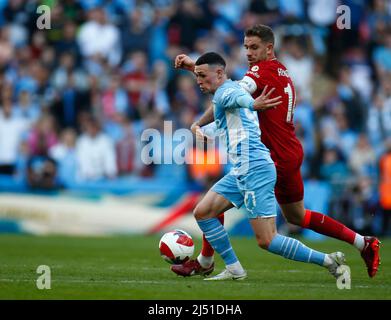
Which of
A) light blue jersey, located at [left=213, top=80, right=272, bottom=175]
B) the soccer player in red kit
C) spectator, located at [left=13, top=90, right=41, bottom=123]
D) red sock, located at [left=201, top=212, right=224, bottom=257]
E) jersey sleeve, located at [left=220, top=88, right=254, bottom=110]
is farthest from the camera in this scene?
spectator, located at [left=13, top=90, right=41, bottom=123]

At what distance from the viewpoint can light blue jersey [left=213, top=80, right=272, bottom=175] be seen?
8.70m

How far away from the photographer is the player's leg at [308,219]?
30.1 feet

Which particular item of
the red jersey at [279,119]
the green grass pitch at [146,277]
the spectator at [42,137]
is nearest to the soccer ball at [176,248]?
the green grass pitch at [146,277]

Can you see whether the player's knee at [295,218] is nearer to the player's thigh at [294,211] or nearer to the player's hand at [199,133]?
the player's thigh at [294,211]

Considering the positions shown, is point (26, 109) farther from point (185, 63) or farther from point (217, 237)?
point (217, 237)

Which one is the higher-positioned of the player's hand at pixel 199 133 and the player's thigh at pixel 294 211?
the player's hand at pixel 199 133

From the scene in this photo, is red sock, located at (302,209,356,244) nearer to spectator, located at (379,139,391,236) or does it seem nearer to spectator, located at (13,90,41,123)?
spectator, located at (379,139,391,236)

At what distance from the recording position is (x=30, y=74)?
20.0 m

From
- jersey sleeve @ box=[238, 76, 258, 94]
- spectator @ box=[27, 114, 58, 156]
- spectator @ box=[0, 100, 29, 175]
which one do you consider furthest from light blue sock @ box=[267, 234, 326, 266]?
spectator @ box=[0, 100, 29, 175]

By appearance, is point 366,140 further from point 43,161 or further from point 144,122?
point 43,161

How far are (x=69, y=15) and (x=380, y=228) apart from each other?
344 inches

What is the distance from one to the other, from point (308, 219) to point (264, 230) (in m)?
1.20

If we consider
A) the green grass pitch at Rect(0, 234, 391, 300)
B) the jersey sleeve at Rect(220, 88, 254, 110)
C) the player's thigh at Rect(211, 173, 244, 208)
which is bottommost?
the green grass pitch at Rect(0, 234, 391, 300)

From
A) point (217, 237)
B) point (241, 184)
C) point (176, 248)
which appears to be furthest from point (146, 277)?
point (241, 184)
